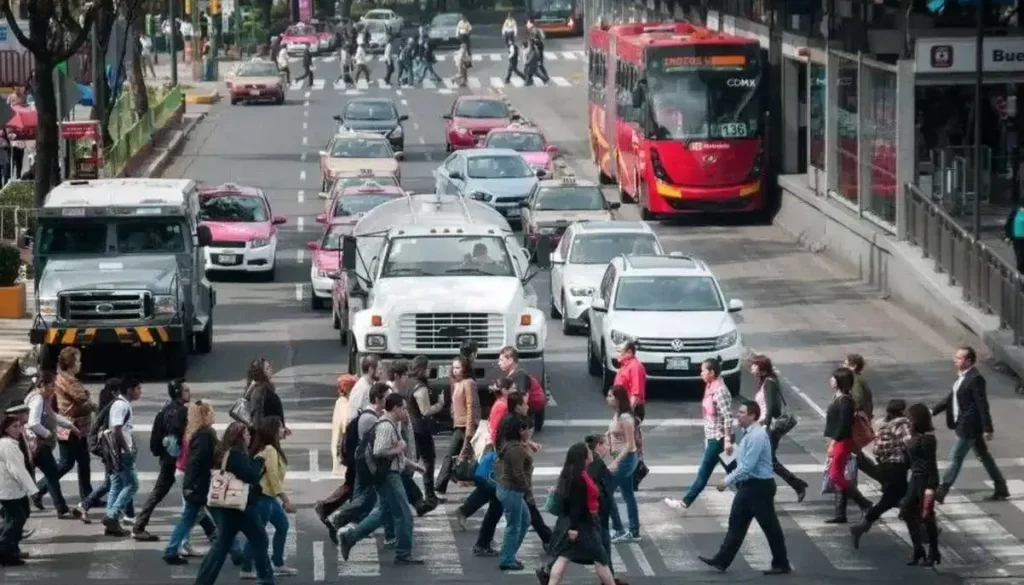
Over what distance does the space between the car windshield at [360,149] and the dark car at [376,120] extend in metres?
8.22

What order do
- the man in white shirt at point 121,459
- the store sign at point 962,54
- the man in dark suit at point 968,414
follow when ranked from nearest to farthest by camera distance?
the man in white shirt at point 121,459
the man in dark suit at point 968,414
the store sign at point 962,54

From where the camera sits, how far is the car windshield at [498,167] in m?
46.3

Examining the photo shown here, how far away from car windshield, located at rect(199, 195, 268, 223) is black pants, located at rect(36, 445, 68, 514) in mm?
17330

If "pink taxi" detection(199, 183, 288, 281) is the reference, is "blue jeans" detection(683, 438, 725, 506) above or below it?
above

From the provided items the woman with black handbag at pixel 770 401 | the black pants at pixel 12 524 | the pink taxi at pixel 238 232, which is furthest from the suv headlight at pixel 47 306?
the woman with black handbag at pixel 770 401

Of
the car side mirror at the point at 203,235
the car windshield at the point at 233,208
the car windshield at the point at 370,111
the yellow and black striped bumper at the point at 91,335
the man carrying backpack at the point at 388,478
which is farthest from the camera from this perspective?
the car windshield at the point at 370,111

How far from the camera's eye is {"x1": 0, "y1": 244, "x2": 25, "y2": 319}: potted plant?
114 ft

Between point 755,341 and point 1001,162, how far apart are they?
33.8 feet

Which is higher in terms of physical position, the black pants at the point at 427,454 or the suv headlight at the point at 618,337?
the black pants at the point at 427,454

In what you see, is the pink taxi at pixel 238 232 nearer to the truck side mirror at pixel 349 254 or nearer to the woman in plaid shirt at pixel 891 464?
the truck side mirror at pixel 349 254

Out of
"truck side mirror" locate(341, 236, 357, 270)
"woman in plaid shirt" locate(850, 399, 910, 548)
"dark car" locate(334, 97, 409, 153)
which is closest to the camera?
"woman in plaid shirt" locate(850, 399, 910, 548)

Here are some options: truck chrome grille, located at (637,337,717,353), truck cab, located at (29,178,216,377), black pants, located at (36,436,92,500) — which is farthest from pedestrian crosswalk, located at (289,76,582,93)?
black pants, located at (36,436,92,500)

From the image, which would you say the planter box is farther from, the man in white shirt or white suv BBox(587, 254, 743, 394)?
the man in white shirt

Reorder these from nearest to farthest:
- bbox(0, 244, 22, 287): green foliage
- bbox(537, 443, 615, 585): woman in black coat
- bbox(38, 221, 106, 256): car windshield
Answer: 1. bbox(537, 443, 615, 585): woman in black coat
2. bbox(38, 221, 106, 256): car windshield
3. bbox(0, 244, 22, 287): green foliage
